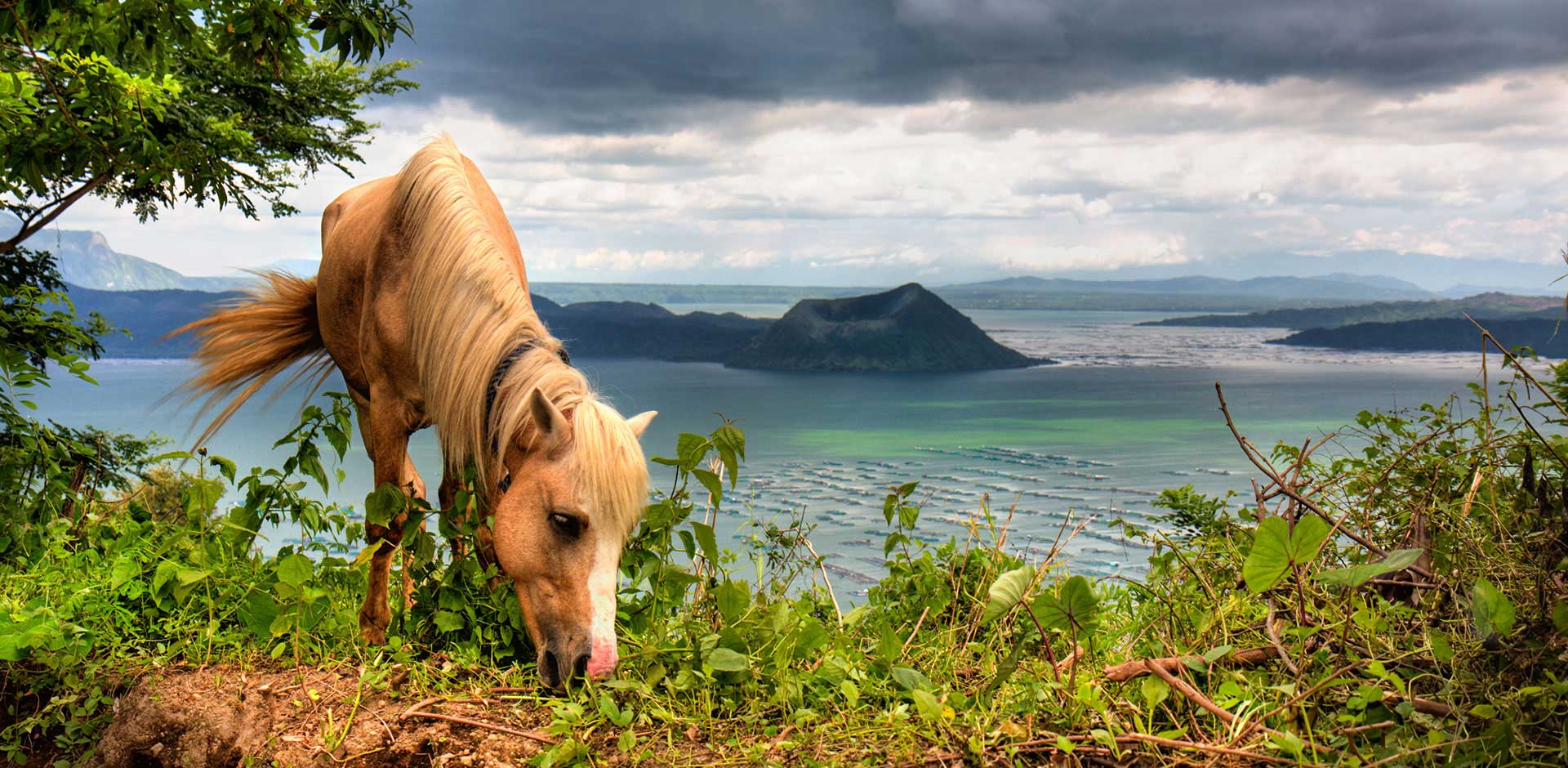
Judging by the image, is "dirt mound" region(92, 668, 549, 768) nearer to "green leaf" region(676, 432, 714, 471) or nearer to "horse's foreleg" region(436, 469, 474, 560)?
"horse's foreleg" region(436, 469, 474, 560)

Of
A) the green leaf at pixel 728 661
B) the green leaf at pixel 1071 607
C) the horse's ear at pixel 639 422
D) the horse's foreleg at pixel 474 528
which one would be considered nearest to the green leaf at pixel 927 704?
the green leaf at pixel 1071 607

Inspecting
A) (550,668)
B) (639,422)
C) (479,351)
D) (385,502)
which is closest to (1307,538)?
(639,422)

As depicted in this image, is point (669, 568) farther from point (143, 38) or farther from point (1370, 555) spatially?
point (143, 38)

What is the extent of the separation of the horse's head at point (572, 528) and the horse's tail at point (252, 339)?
104 inches

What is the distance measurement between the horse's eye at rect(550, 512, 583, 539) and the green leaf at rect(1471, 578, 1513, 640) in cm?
222

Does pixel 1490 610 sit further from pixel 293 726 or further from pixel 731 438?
pixel 293 726

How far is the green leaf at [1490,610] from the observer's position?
200 centimetres

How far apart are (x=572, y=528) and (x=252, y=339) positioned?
3.02 m

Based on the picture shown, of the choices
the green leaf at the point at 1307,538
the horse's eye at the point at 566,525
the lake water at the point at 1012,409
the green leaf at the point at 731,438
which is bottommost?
the lake water at the point at 1012,409

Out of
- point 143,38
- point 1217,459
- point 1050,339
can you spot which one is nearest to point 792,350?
point 1217,459

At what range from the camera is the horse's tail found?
187 inches

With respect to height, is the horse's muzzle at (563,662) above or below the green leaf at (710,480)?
below

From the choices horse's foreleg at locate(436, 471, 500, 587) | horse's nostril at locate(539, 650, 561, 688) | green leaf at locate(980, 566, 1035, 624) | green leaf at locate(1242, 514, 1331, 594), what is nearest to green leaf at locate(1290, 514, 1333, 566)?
green leaf at locate(1242, 514, 1331, 594)

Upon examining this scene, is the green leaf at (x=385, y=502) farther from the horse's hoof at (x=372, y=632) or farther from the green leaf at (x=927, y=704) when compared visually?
the green leaf at (x=927, y=704)
